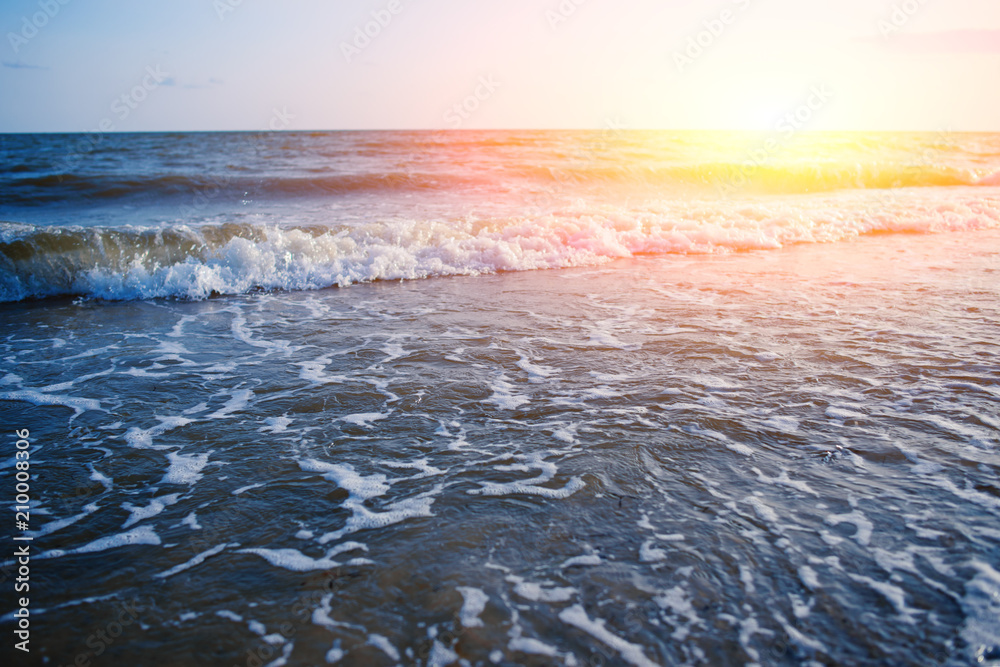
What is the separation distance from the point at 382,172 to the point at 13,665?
18.4 metres

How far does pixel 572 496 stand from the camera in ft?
10.4

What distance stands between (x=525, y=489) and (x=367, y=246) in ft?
24.0

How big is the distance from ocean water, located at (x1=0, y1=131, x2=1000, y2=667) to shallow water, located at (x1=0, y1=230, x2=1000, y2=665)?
0.02 metres

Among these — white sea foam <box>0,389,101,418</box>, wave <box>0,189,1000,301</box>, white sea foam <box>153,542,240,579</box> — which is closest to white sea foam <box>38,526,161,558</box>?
white sea foam <box>153,542,240,579</box>

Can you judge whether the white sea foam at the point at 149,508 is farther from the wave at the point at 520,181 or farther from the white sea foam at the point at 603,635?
the wave at the point at 520,181

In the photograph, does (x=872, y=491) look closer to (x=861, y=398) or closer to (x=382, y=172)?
(x=861, y=398)

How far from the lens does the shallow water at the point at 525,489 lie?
2.34 metres

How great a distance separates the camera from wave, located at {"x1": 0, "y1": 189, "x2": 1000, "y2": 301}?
8.43 metres

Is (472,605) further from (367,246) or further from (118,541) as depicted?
(367,246)

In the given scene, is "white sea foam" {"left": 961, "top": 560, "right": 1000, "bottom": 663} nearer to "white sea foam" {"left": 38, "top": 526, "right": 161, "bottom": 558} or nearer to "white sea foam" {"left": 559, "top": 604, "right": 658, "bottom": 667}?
"white sea foam" {"left": 559, "top": 604, "right": 658, "bottom": 667}

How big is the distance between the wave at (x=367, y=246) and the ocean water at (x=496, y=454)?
0.22 ft

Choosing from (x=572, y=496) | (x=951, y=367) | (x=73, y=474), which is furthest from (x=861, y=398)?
(x=73, y=474)

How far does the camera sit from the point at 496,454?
145 inches

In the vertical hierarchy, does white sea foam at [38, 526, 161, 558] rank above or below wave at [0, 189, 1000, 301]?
below
